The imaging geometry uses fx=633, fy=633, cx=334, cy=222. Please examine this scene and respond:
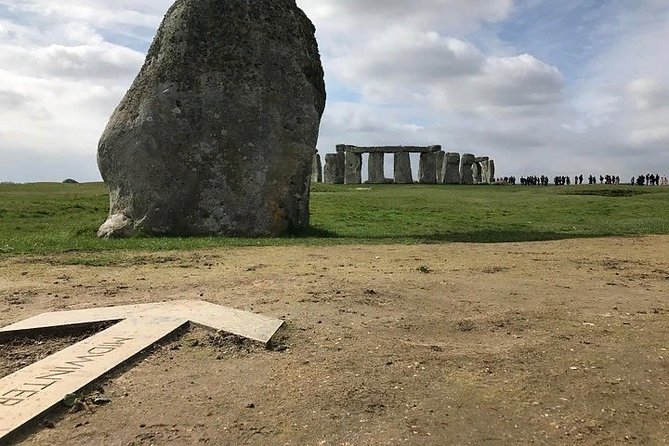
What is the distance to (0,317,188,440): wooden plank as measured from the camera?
354cm

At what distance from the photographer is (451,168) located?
158 feet

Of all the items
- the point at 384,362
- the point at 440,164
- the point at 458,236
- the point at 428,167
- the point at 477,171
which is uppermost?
the point at 440,164

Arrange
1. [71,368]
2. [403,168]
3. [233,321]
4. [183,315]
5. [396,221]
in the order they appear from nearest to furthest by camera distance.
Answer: [71,368] → [233,321] → [183,315] → [396,221] → [403,168]

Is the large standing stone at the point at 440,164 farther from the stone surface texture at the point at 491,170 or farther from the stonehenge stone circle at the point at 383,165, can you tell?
the stone surface texture at the point at 491,170

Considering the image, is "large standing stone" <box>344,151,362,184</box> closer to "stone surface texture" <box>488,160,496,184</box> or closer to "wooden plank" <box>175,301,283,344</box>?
"stone surface texture" <box>488,160,496,184</box>

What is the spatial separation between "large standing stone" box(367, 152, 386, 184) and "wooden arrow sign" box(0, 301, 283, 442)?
42247 millimetres

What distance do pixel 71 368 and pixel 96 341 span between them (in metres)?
0.62

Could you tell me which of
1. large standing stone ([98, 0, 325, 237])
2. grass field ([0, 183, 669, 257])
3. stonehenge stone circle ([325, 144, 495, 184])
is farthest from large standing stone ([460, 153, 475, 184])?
large standing stone ([98, 0, 325, 237])

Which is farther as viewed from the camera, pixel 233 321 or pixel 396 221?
pixel 396 221

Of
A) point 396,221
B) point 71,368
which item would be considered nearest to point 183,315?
point 71,368

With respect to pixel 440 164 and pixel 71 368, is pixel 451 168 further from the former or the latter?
pixel 71 368

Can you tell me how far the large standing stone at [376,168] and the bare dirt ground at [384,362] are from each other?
39.4 meters

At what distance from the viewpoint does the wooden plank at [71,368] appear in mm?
3545

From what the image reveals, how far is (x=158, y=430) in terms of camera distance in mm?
3439
